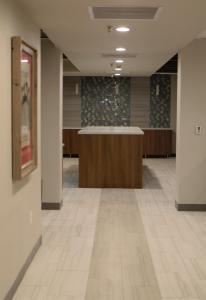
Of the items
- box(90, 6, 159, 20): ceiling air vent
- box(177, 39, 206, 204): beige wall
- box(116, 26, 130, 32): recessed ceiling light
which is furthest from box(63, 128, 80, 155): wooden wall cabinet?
box(90, 6, 159, 20): ceiling air vent

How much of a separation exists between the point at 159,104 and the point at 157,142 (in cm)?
111

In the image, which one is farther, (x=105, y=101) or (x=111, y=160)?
(x=105, y=101)

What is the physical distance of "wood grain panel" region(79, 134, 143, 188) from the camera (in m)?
8.43

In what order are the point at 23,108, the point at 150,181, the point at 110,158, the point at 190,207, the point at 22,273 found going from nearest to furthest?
the point at 23,108 → the point at 22,273 → the point at 190,207 → the point at 110,158 → the point at 150,181

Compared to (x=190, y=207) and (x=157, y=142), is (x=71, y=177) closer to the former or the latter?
(x=190, y=207)

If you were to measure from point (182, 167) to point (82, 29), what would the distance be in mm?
2614

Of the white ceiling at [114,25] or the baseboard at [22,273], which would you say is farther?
the white ceiling at [114,25]

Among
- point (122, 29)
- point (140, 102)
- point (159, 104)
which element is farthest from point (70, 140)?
point (122, 29)

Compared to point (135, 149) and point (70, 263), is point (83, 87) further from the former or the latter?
point (70, 263)

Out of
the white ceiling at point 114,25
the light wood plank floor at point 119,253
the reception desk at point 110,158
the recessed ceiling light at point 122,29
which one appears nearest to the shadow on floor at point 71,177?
the reception desk at point 110,158

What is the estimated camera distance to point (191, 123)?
651 centimetres

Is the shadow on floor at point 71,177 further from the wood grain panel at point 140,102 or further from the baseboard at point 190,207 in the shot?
the wood grain panel at point 140,102

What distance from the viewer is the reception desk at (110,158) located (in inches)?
332

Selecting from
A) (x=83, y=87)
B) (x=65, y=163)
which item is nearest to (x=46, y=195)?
(x=65, y=163)
